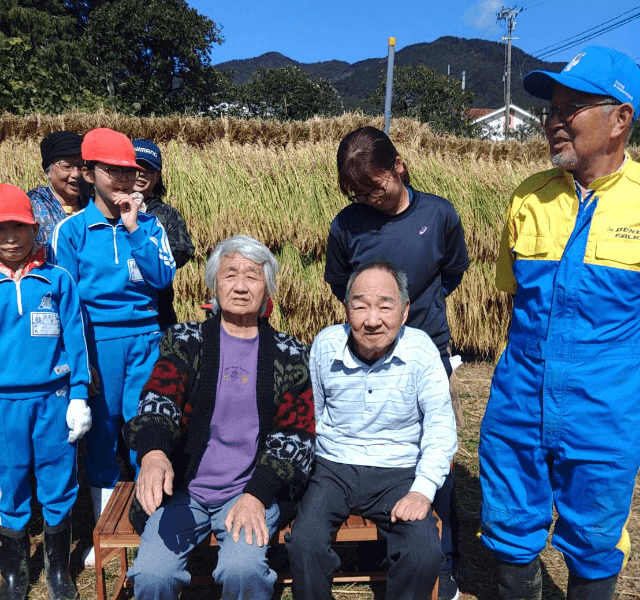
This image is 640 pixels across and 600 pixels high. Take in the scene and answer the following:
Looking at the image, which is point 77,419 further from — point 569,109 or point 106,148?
point 569,109

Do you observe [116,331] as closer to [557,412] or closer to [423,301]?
[423,301]

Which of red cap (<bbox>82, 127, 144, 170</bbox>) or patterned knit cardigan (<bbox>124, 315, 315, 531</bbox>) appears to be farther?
red cap (<bbox>82, 127, 144, 170</bbox>)

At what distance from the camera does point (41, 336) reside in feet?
8.25

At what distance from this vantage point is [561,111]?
1961 mm

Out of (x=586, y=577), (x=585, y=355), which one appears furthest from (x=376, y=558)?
(x=585, y=355)

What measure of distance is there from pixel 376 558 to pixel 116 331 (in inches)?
70.4

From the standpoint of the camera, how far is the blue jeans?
205 cm

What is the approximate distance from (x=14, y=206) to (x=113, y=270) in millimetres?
524

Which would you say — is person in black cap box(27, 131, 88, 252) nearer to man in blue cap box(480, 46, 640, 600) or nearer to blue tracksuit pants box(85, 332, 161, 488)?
blue tracksuit pants box(85, 332, 161, 488)

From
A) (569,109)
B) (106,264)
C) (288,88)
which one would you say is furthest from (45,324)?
(288,88)

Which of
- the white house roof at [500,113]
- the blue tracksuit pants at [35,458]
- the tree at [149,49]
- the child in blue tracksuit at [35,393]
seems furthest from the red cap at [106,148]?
the white house roof at [500,113]

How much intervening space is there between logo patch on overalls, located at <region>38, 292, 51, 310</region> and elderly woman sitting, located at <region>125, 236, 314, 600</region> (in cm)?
60

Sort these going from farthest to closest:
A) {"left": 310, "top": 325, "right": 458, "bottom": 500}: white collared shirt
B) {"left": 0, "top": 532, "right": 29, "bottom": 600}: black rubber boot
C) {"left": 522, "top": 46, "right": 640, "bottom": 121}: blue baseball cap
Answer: {"left": 0, "top": 532, "right": 29, "bottom": 600}: black rubber boot < {"left": 310, "top": 325, "right": 458, "bottom": 500}: white collared shirt < {"left": 522, "top": 46, "right": 640, "bottom": 121}: blue baseball cap

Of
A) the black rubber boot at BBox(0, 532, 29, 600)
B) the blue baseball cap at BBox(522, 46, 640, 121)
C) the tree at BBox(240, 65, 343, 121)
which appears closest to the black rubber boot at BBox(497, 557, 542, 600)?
the blue baseball cap at BBox(522, 46, 640, 121)
